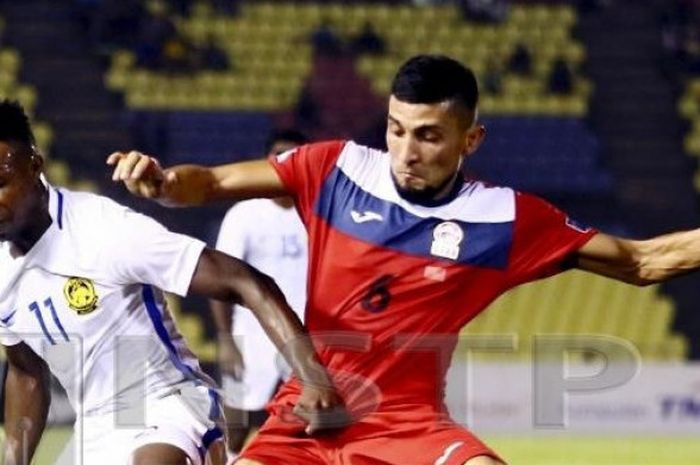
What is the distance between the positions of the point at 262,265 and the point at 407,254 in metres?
3.40

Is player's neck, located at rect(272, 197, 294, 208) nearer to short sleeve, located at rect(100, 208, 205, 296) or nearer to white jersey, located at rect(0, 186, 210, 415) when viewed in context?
white jersey, located at rect(0, 186, 210, 415)

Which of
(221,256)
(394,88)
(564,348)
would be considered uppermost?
(394,88)

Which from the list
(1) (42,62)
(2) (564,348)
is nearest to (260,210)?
(2) (564,348)

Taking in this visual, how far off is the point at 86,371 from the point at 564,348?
9.98 metres

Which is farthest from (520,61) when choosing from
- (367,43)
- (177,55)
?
(177,55)

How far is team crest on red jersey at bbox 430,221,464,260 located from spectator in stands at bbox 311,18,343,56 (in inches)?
→ 622

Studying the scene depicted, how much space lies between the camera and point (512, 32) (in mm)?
21828

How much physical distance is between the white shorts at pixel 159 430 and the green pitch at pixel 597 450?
741 cm

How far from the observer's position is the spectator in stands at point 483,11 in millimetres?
21844

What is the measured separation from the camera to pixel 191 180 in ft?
16.4

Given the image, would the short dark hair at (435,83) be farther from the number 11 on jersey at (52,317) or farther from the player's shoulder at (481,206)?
the number 11 on jersey at (52,317)

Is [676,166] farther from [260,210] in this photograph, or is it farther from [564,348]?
[260,210]

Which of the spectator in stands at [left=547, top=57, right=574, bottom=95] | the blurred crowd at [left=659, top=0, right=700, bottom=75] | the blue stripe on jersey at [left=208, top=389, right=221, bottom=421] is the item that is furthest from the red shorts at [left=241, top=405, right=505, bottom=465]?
the blurred crowd at [left=659, top=0, right=700, bottom=75]

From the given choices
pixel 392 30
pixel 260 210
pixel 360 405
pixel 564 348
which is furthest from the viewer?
pixel 392 30
